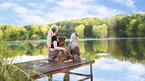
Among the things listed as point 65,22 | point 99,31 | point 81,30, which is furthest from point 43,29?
point 99,31

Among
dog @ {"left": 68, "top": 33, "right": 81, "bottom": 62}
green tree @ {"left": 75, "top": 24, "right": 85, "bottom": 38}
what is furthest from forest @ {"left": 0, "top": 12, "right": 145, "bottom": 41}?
dog @ {"left": 68, "top": 33, "right": 81, "bottom": 62}

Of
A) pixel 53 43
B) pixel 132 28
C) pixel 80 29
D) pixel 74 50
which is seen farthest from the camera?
pixel 80 29

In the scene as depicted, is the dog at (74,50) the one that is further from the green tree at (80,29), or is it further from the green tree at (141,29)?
the green tree at (141,29)

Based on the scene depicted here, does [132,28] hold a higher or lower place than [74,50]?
higher

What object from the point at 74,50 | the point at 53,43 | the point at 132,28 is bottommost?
the point at 74,50

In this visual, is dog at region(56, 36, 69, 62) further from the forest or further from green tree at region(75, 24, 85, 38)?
green tree at region(75, 24, 85, 38)

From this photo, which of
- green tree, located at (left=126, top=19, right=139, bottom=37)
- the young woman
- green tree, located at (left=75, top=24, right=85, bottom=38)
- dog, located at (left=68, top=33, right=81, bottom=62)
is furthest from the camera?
green tree, located at (left=75, top=24, right=85, bottom=38)

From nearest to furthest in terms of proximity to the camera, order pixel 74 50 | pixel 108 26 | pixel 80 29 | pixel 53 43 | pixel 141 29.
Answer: pixel 53 43
pixel 74 50
pixel 141 29
pixel 80 29
pixel 108 26

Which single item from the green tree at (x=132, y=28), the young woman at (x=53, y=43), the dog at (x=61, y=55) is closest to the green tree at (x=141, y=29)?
the green tree at (x=132, y=28)

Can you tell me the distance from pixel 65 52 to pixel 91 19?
52626 mm

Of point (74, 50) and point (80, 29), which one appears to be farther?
point (80, 29)

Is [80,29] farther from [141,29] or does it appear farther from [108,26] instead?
[141,29]

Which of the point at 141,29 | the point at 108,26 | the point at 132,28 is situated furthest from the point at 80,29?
the point at 141,29

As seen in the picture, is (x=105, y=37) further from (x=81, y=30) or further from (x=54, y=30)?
(x=54, y=30)
